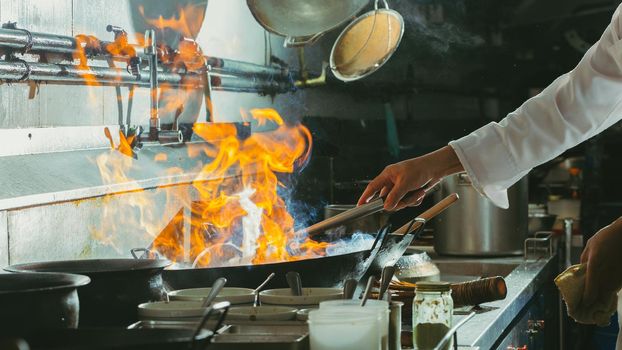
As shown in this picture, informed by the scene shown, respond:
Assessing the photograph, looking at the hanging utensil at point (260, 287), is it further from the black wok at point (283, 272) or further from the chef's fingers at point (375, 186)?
the chef's fingers at point (375, 186)

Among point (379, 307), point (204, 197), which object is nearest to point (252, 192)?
point (204, 197)

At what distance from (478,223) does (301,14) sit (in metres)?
1.29

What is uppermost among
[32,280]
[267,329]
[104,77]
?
[104,77]

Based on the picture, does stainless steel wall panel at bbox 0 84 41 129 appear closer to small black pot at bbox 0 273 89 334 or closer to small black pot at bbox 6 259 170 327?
small black pot at bbox 6 259 170 327

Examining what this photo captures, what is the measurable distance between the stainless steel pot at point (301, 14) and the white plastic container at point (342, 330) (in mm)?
1984

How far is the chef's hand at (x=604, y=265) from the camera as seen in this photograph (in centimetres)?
215

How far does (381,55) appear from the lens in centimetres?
401

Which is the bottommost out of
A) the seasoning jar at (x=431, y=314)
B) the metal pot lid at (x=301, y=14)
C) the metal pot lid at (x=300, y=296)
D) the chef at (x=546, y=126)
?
the seasoning jar at (x=431, y=314)

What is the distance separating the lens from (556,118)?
2.75 meters

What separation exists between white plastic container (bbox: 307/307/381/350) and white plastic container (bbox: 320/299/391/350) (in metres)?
0.03

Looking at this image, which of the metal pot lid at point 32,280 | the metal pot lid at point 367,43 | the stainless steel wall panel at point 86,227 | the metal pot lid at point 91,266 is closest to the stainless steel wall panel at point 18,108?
the stainless steel wall panel at point 86,227

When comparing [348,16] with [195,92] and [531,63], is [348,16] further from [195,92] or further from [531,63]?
[531,63]

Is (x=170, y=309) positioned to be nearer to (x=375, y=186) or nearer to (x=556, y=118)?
(x=375, y=186)

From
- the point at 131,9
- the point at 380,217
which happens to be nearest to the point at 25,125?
the point at 131,9
